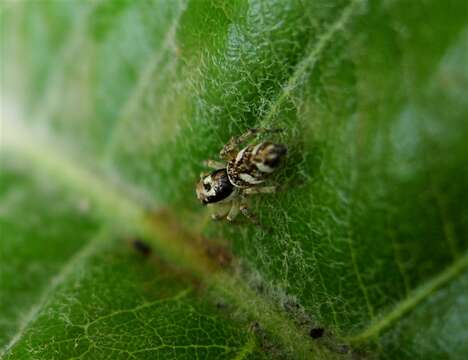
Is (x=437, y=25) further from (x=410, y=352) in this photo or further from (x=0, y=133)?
(x=0, y=133)

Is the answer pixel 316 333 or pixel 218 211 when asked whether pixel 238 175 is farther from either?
pixel 316 333

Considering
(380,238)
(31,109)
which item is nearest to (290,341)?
(380,238)

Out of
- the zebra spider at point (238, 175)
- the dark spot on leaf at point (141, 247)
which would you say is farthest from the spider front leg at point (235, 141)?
the dark spot on leaf at point (141, 247)

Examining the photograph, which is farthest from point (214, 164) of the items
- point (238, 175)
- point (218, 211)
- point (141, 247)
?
point (141, 247)

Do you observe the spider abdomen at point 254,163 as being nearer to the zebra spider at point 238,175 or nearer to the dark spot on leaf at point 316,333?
the zebra spider at point 238,175

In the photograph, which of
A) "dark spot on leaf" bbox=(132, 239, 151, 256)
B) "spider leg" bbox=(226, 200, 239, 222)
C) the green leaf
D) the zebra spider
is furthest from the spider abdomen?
"dark spot on leaf" bbox=(132, 239, 151, 256)
